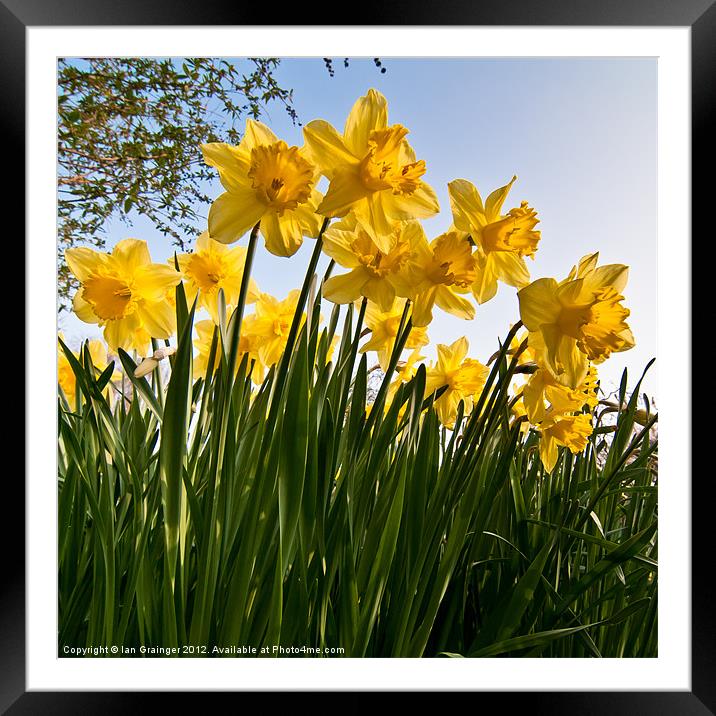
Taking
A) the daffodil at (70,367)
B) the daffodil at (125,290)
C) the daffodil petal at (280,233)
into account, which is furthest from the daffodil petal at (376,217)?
the daffodil at (70,367)

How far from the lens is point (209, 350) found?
1.18 metres

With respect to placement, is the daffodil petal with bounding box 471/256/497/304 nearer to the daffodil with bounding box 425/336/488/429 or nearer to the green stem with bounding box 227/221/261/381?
the daffodil with bounding box 425/336/488/429

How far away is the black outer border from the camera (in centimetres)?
117

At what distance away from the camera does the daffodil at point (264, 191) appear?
39.8 inches

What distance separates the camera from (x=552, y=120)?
1.27 m

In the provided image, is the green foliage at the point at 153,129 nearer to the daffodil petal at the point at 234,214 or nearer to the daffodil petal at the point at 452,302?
the daffodil petal at the point at 234,214

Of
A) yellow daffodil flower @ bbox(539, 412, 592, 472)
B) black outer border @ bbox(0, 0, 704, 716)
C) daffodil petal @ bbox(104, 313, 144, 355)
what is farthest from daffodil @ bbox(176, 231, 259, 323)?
yellow daffodil flower @ bbox(539, 412, 592, 472)

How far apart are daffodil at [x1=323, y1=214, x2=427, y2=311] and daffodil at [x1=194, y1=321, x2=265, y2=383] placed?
0.69 feet

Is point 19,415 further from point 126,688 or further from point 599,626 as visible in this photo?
point 599,626
